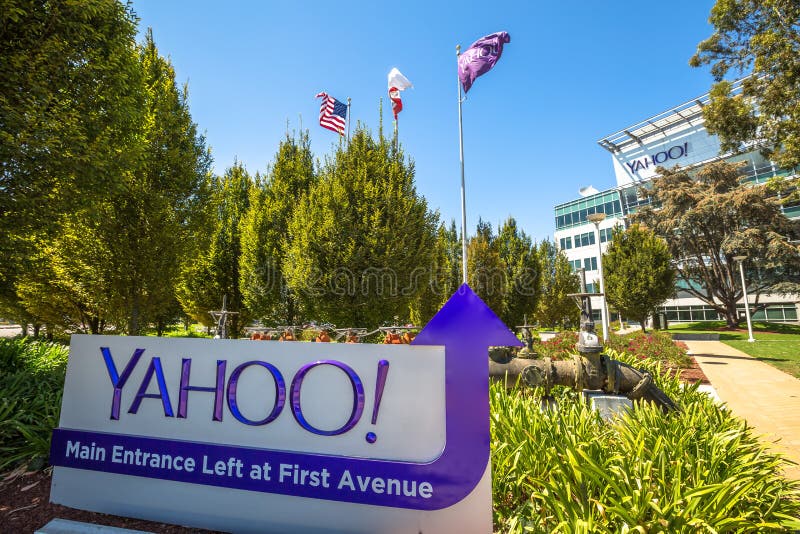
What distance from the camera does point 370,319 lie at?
12.7 metres

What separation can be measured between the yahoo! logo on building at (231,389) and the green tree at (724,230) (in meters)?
38.4

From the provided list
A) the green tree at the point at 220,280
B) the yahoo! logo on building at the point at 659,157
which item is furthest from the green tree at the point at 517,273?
the yahoo! logo on building at the point at 659,157

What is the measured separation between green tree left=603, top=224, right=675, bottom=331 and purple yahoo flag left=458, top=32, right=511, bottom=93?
16.7m

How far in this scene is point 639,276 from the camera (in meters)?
23.6

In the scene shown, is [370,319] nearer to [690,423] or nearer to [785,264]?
[690,423]

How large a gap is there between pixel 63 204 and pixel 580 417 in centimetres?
919

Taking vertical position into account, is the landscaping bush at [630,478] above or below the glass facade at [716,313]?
below

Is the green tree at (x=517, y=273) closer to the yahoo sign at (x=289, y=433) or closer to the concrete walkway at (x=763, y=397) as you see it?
the concrete walkway at (x=763, y=397)

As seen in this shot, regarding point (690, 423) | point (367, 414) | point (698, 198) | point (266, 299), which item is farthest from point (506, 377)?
point (698, 198)

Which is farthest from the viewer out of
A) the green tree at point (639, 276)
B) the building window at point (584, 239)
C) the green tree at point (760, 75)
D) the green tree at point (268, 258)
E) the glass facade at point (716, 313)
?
the building window at point (584, 239)

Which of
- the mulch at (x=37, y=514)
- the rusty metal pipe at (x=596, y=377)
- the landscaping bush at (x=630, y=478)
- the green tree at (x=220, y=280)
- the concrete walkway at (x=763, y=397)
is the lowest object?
the concrete walkway at (x=763, y=397)

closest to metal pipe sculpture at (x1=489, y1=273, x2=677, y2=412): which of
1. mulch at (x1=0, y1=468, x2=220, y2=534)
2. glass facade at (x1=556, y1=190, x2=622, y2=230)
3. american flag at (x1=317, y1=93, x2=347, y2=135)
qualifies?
mulch at (x1=0, y1=468, x2=220, y2=534)

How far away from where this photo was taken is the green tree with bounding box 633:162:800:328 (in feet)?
98.7

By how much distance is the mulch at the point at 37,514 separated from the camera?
318 centimetres
